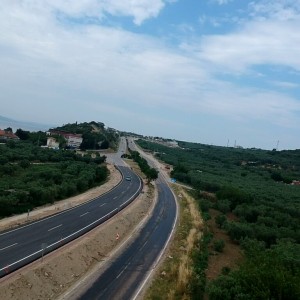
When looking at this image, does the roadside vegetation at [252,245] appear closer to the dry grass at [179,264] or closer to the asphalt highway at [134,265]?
the dry grass at [179,264]

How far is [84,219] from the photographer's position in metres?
48.8

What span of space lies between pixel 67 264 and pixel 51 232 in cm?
868

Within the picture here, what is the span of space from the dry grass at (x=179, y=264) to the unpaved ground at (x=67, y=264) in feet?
17.0

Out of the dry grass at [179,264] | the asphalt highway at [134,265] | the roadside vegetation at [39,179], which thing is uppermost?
the roadside vegetation at [39,179]

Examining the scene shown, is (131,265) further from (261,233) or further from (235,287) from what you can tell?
(261,233)

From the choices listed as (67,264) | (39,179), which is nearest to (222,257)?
(67,264)

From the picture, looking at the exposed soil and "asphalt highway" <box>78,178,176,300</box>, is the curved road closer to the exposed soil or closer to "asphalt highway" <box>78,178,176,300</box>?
"asphalt highway" <box>78,178,176,300</box>

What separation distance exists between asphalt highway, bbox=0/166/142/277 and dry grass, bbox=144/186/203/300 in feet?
29.2

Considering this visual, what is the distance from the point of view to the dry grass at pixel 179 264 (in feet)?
97.5

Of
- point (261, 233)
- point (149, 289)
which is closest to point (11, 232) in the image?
point (149, 289)

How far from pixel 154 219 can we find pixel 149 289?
90.7 ft

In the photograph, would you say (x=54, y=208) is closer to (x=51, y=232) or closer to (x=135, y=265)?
(x=51, y=232)

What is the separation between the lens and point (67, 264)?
107ft

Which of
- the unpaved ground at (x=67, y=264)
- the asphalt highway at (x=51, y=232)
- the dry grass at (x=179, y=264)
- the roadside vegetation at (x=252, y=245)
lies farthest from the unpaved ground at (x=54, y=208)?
the roadside vegetation at (x=252, y=245)
